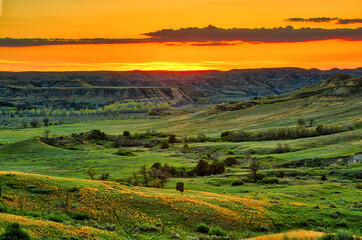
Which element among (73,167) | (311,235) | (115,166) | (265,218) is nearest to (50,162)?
(73,167)

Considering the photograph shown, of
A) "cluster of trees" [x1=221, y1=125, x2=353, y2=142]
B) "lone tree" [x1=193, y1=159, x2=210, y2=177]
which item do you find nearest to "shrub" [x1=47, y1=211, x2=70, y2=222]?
"lone tree" [x1=193, y1=159, x2=210, y2=177]

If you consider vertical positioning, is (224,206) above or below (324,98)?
below

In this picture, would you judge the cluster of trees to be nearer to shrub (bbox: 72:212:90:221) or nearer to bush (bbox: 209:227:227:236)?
bush (bbox: 209:227:227:236)

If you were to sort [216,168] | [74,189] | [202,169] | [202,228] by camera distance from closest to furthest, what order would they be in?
[202,228]
[74,189]
[202,169]
[216,168]

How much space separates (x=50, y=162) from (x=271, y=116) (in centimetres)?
11079

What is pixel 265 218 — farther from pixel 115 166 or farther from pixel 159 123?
pixel 159 123

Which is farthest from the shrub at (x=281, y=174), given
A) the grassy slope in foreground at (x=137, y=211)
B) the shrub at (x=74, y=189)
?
the shrub at (x=74, y=189)

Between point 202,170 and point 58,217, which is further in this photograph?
point 202,170

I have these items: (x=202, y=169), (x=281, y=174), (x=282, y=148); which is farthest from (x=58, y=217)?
(x=282, y=148)

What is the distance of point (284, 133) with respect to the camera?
11244cm

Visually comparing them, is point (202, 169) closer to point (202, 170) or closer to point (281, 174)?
point (202, 170)

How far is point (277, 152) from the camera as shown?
84188 mm

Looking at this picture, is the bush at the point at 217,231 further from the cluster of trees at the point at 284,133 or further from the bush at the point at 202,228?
the cluster of trees at the point at 284,133

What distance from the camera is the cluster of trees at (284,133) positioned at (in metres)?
107
